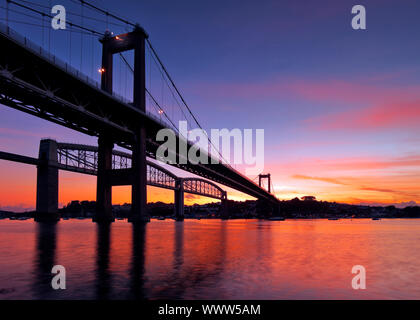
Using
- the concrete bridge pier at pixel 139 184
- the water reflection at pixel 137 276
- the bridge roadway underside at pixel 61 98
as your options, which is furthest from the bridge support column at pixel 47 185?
the water reflection at pixel 137 276

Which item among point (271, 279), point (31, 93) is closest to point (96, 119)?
point (31, 93)

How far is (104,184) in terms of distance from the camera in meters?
56.3

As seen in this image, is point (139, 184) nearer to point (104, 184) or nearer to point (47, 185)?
point (104, 184)

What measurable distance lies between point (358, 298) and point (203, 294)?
14.9 ft

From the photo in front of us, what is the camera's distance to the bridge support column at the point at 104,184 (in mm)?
56281

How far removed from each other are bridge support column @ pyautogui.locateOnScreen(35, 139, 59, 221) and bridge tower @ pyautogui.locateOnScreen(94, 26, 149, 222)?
67.2 ft

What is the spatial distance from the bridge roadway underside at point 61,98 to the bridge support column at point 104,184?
2056mm

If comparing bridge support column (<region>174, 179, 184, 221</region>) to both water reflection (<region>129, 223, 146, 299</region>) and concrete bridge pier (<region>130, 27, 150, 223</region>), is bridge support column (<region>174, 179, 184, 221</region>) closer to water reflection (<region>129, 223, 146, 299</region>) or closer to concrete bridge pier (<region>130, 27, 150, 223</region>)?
concrete bridge pier (<region>130, 27, 150, 223</region>)

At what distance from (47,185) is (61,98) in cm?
3655

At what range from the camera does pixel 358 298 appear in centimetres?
1067

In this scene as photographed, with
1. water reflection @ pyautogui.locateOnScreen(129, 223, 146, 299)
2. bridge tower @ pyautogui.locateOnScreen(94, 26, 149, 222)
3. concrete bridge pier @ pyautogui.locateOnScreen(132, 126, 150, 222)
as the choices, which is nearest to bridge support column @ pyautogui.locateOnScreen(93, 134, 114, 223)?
bridge tower @ pyautogui.locateOnScreen(94, 26, 149, 222)

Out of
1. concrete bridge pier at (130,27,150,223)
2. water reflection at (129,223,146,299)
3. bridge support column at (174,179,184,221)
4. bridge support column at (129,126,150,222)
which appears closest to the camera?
water reflection at (129,223,146,299)

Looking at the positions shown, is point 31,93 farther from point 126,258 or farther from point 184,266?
point 184,266

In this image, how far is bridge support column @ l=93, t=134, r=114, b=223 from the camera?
56.3 metres
